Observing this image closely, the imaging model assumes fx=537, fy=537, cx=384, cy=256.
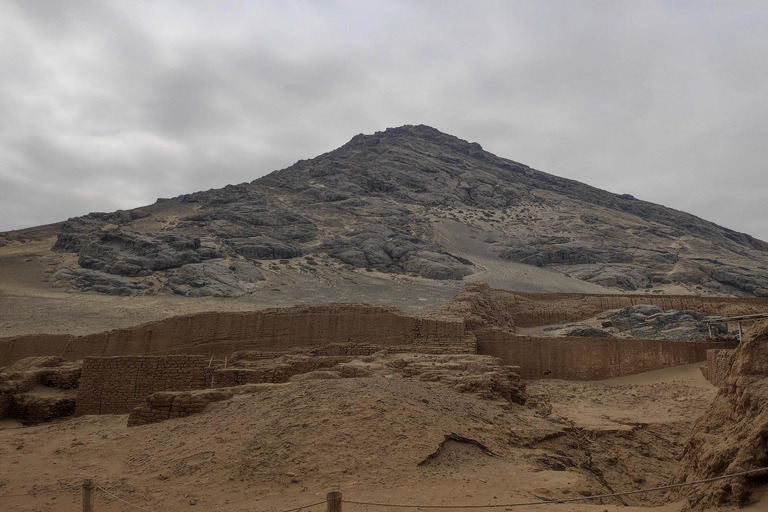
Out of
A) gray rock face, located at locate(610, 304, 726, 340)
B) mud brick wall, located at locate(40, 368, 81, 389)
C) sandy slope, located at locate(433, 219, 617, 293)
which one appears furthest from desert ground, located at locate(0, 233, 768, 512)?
sandy slope, located at locate(433, 219, 617, 293)

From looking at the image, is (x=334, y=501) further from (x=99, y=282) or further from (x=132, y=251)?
(x=132, y=251)

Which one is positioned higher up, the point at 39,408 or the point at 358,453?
the point at 358,453

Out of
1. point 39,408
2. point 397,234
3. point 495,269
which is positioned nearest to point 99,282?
point 39,408

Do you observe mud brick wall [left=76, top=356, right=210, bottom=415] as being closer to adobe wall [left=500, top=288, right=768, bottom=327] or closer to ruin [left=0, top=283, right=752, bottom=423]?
ruin [left=0, top=283, right=752, bottom=423]

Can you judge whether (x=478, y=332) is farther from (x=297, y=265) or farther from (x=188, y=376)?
(x=297, y=265)

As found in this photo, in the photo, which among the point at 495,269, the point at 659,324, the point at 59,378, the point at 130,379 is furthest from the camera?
the point at 495,269

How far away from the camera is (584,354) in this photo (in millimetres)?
18297

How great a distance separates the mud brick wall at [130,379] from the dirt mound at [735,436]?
10.9 meters

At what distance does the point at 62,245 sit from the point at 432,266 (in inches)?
1358

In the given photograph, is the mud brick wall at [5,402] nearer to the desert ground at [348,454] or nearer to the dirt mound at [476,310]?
the desert ground at [348,454]

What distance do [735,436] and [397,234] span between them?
57.2m

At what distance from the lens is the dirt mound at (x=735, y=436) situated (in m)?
5.21

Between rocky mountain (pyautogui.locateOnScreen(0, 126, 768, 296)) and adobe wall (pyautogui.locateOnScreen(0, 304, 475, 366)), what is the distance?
68.8 feet

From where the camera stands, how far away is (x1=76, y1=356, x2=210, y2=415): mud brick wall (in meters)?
13.6
